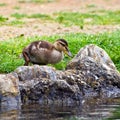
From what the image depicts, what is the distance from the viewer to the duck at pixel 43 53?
14.1 metres

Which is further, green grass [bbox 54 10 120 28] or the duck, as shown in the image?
green grass [bbox 54 10 120 28]

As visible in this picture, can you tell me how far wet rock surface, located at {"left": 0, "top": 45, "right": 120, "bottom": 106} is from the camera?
13.3 m

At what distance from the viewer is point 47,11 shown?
1052 inches

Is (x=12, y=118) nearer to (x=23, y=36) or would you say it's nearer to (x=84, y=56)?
(x=84, y=56)

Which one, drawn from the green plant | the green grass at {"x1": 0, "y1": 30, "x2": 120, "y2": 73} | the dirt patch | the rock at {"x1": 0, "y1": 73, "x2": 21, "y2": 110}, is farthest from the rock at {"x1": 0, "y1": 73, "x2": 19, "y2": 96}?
the green plant

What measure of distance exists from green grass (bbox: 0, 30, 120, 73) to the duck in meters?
0.82

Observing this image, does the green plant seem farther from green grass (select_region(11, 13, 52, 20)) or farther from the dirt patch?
the dirt patch

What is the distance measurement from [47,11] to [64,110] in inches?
567

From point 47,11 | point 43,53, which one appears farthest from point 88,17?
point 43,53

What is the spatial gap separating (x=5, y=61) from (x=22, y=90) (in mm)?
2346

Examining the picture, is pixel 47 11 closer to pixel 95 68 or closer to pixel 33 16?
pixel 33 16

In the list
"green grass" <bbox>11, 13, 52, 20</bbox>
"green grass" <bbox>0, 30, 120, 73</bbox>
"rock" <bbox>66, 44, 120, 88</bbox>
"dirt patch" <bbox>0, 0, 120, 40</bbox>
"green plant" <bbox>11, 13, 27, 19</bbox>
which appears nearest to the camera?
"rock" <bbox>66, 44, 120, 88</bbox>

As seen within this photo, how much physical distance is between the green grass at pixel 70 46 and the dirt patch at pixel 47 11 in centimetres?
160

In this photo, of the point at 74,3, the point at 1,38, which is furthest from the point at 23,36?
the point at 74,3
